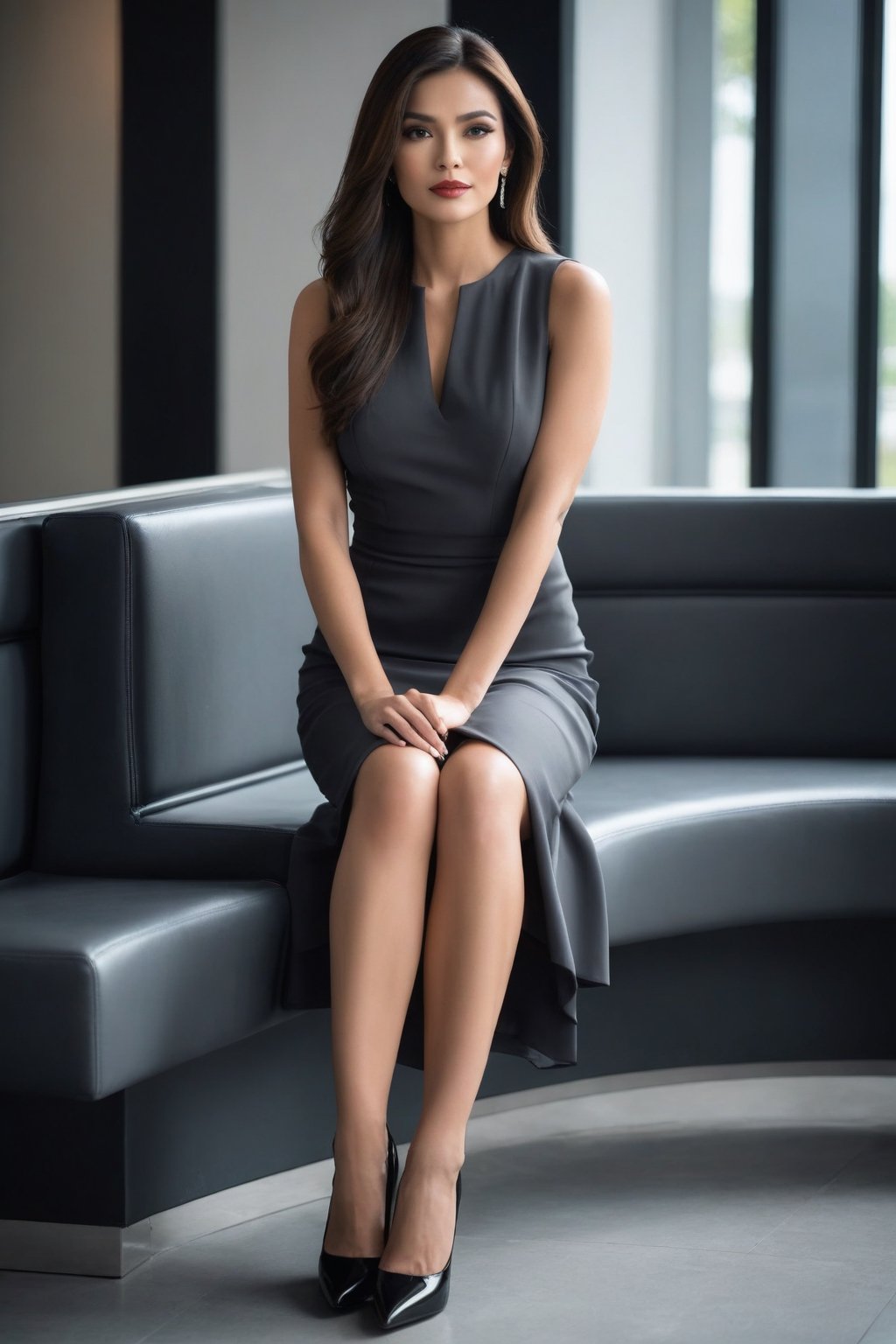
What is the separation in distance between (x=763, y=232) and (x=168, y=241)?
166 cm

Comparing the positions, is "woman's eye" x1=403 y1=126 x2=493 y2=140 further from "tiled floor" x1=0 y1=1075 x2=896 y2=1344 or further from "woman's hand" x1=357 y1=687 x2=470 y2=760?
"tiled floor" x1=0 y1=1075 x2=896 y2=1344

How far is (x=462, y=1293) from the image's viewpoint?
79.7 inches

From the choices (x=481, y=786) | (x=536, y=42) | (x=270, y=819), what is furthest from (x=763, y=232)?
(x=481, y=786)

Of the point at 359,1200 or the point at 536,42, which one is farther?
the point at 536,42

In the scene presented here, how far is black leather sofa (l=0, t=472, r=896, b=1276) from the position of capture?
2.05 m

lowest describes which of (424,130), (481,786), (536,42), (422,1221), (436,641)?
(422,1221)

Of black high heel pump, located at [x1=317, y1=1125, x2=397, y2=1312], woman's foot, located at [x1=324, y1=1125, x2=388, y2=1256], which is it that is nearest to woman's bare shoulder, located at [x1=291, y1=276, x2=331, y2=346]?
woman's foot, located at [x1=324, y1=1125, x2=388, y2=1256]

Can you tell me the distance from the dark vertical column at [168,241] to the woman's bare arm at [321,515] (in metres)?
2.36

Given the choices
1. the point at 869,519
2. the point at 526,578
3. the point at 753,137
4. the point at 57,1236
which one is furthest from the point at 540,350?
the point at 753,137

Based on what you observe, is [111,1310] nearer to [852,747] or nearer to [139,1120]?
[139,1120]

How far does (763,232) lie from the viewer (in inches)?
193

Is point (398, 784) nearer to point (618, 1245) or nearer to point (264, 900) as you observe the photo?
point (264, 900)

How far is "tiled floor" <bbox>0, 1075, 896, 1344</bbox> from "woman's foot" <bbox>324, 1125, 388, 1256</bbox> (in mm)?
74

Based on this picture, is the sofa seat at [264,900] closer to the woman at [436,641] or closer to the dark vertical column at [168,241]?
the woman at [436,641]
